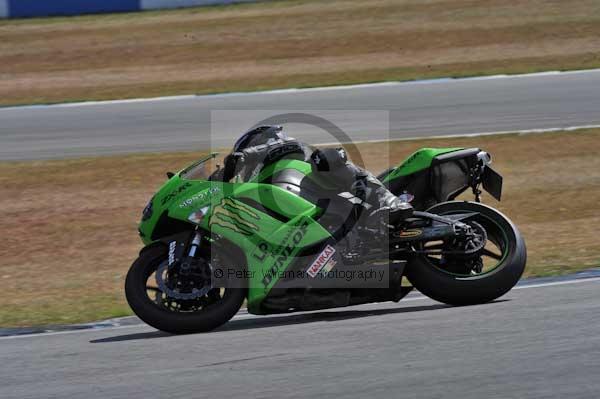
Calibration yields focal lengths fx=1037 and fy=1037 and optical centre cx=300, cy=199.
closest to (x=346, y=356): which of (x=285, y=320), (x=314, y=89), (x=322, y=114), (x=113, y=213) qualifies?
(x=285, y=320)

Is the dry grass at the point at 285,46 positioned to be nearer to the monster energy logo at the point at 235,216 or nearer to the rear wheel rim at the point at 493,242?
the rear wheel rim at the point at 493,242

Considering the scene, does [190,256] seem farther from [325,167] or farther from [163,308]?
[325,167]

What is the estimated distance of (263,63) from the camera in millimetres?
20812

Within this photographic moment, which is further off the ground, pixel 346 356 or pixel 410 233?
pixel 410 233

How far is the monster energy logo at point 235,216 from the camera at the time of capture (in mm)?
6551

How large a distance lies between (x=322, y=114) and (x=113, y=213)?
5201mm

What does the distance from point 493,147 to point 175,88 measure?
7250 mm

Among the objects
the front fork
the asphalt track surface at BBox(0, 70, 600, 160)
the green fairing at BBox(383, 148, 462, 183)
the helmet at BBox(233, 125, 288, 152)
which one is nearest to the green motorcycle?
the front fork

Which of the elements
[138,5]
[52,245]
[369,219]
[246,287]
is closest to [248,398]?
[246,287]

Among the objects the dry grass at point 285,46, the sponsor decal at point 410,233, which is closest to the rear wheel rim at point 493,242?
the sponsor decal at point 410,233

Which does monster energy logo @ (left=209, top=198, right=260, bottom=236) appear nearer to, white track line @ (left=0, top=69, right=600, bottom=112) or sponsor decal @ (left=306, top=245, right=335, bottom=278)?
sponsor decal @ (left=306, top=245, right=335, bottom=278)

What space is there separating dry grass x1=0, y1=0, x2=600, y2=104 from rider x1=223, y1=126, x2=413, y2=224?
11898 mm

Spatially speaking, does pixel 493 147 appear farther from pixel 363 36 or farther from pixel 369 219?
pixel 363 36

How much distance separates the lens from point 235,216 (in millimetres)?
6578
